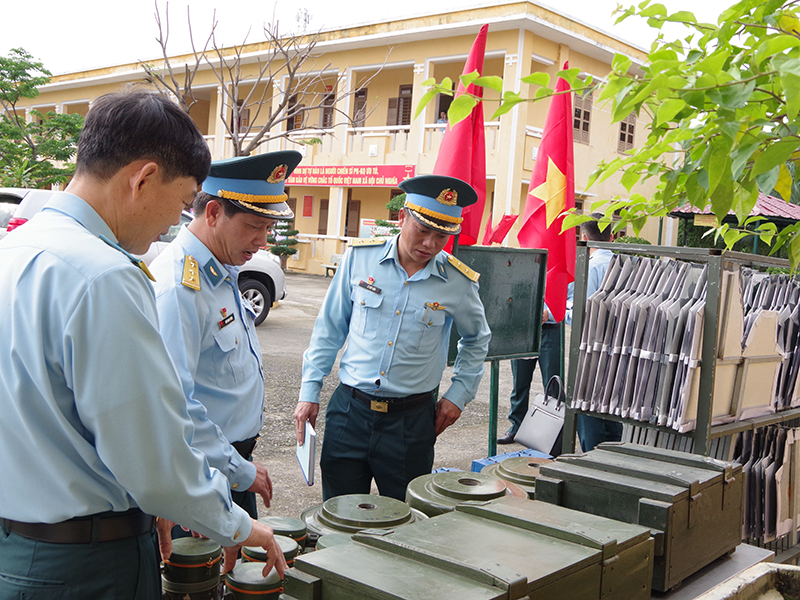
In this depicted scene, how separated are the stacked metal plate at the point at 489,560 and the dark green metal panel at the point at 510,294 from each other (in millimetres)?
2569

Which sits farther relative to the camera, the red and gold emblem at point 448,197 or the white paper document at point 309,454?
the red and gold emblem at point 448,197

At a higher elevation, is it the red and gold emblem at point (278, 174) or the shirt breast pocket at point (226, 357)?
the red and gold emblem at point (278, 174)

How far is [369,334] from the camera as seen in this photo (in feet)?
11.2

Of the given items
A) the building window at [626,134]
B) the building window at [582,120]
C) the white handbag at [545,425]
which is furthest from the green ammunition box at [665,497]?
the building window at [626,134]

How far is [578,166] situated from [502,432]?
14.5 m

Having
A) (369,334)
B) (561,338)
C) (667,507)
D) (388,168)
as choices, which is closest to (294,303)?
(388,168)

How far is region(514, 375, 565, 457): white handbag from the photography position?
207 inches

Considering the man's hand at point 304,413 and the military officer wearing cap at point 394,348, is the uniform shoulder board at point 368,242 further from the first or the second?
the man's hand at point 304,413

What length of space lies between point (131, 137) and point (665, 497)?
187 cm

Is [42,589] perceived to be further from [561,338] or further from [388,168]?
[388,168]

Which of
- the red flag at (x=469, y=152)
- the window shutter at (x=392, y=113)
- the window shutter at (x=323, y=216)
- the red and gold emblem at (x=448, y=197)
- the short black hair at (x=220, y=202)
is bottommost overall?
the short black hair at (x=220, y=202)

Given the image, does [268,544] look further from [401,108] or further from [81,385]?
[401,108]

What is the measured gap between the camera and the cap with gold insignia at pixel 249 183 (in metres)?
2.40

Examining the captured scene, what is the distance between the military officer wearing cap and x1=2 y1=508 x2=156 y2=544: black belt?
5.89ft
